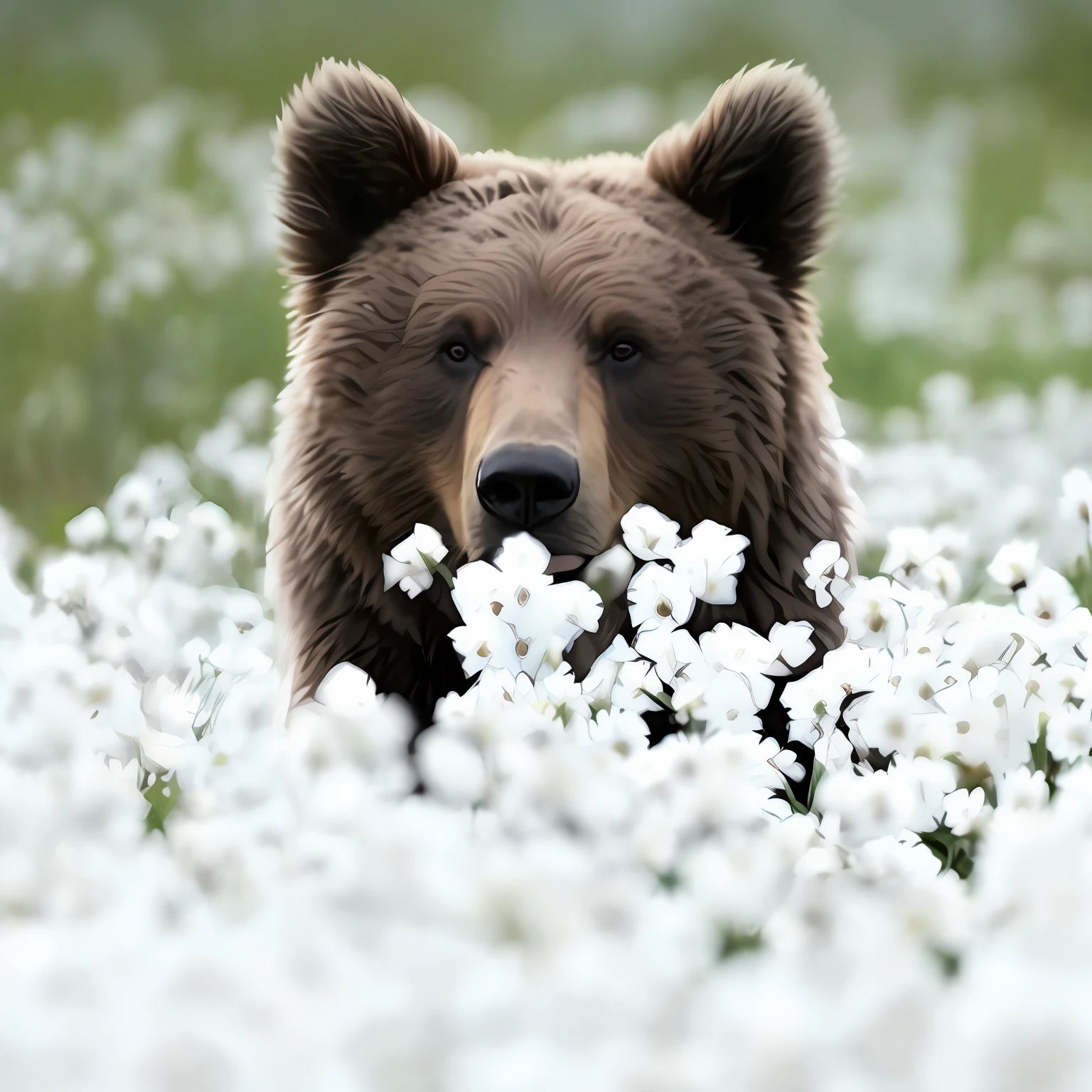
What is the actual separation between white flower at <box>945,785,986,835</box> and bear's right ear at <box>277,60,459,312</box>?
5.97ft

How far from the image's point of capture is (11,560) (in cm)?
451

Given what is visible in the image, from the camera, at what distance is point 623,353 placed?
3.07 meters

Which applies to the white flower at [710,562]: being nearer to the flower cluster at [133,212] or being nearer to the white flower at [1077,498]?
the white flower at [1077,498]

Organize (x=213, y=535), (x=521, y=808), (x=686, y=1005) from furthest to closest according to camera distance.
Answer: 1. (x=213, y=535)
2. (x=521, y=808)
3. (x=686, y=1005)

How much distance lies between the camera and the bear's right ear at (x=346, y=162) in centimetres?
319

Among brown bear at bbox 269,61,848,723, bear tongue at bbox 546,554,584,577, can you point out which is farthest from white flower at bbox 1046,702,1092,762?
bear tongue at bbox 546,554,584,577

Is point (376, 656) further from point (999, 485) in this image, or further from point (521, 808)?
point (999, 485)

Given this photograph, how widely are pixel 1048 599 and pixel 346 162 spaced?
5.73ft

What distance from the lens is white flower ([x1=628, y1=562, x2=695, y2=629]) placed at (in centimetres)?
241

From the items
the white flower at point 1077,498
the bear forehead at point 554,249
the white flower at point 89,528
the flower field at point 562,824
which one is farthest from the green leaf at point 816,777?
the white flower at point 89,528

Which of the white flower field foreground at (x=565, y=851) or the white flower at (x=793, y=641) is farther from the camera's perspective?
the white flower at (x=793, y=641)

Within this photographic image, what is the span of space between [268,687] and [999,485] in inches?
141

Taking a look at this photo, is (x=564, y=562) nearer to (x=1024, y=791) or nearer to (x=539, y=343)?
(x=539, y=343)

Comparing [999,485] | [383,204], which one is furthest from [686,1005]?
[999,485]
